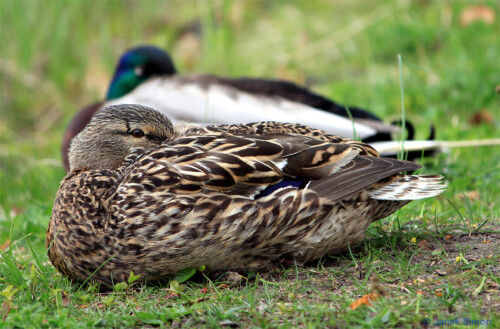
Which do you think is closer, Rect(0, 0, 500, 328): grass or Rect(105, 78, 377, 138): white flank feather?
Rect(0, 0, 500, 328): grass

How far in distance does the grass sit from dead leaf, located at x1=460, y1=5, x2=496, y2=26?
10 centimetres

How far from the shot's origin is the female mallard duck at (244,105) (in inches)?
205

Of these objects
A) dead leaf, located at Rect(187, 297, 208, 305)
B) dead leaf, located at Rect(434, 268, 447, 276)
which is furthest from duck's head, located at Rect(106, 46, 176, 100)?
dead leaf, located at Rect(434, 268, 447, 276)

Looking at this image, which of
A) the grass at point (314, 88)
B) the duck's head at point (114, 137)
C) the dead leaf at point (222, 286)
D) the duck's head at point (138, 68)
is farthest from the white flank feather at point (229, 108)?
the dead leaf at point (222, 286)

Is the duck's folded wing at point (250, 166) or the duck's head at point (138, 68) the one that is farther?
the duck's head at point (138, 68)

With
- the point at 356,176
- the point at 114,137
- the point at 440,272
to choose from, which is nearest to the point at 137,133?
the point at 114,137

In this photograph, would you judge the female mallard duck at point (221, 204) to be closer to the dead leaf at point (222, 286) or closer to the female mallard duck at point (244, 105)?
the dead leaf at point (222, 286)

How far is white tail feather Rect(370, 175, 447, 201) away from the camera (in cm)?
310

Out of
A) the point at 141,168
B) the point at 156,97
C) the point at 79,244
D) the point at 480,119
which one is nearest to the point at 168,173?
the point at 141,168

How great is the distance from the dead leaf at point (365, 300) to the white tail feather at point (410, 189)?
0.61 metres

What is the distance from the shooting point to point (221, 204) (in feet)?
9.41

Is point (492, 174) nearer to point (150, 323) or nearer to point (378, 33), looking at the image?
point (150, 323)

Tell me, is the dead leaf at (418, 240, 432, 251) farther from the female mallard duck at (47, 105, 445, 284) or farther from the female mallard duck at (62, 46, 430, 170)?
the female mallard duck at (62, 46, 430, 170)

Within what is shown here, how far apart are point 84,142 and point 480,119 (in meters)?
3.89
